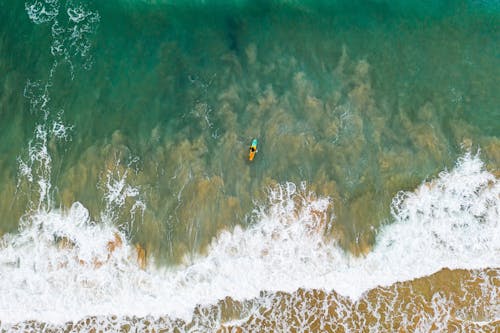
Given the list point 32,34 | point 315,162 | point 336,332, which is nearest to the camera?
point 336,332

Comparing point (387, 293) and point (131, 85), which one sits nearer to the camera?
point (387, 293)

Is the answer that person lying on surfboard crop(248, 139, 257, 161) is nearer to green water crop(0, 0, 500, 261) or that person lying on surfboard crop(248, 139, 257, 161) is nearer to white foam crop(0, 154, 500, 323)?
green water crop(0, 0, 500, 261)

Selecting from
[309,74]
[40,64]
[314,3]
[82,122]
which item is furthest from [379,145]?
[40,64]

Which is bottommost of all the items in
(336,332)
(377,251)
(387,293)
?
(336,332)

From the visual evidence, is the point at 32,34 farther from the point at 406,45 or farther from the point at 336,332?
the point at 336,332

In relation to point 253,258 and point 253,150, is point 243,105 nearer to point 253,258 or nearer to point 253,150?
point 253,150

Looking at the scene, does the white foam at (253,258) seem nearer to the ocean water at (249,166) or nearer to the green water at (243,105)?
the ocean water at (249,166)

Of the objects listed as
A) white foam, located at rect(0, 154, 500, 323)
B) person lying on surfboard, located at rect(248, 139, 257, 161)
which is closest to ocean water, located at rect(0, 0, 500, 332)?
white foam, located at rect(0, 154, 500, 323)
